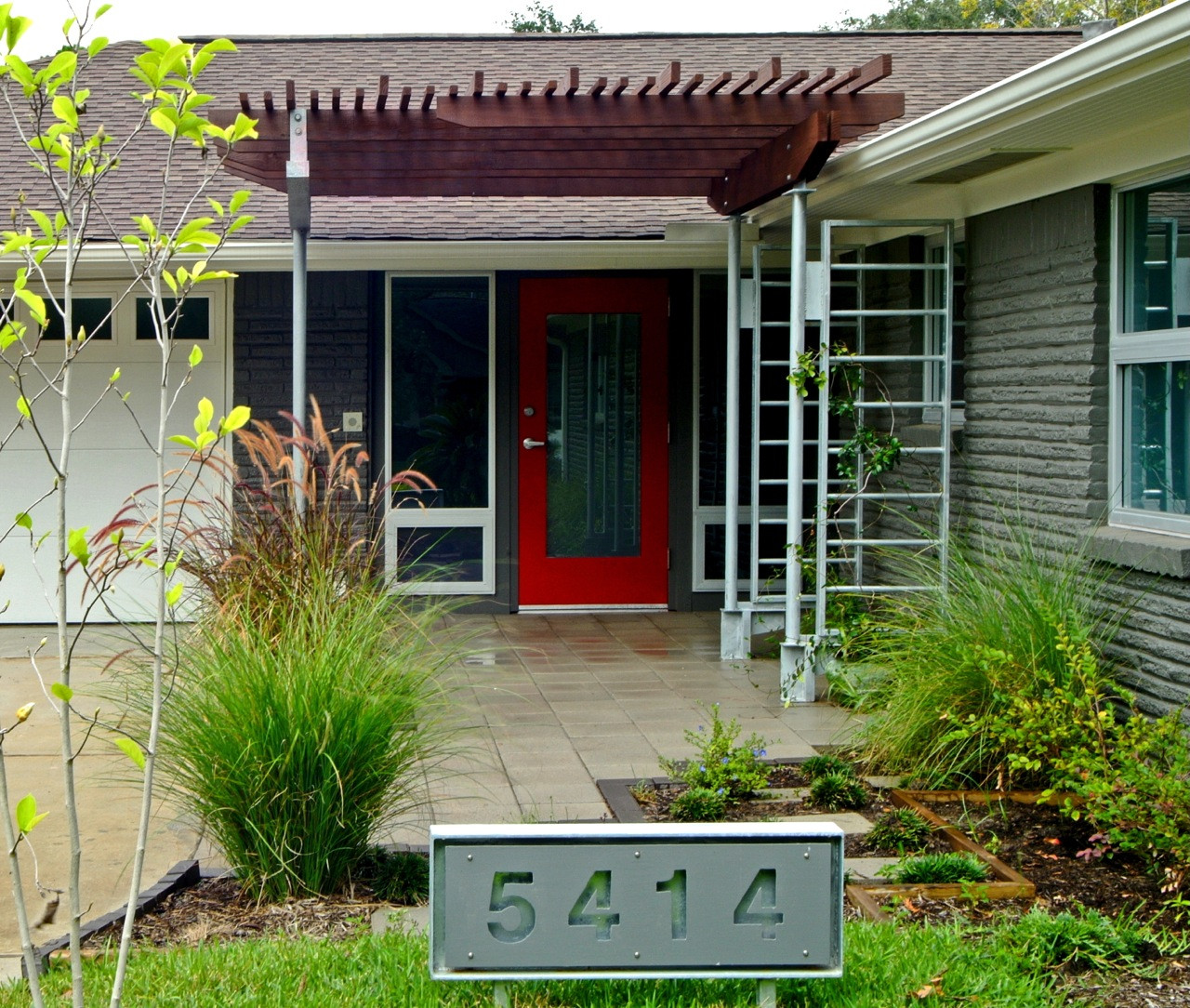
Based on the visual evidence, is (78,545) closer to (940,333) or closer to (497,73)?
(940,333)

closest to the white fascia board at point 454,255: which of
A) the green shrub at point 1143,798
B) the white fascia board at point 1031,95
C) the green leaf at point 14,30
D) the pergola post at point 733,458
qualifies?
the pergola post at point 733,458

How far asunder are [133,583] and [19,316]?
227cm

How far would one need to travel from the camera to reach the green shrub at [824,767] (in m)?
5.63

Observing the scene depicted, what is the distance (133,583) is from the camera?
10133mm

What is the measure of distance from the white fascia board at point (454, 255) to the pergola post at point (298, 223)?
162cm

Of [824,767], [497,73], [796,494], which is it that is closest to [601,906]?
[824,767]

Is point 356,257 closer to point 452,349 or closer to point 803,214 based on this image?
point 452,349

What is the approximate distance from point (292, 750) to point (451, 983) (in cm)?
94

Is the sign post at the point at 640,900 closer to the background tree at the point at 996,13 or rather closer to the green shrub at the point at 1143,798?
the green shrub at the point at 1143,798

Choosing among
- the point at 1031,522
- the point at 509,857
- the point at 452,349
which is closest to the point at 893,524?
the point at 1031,522

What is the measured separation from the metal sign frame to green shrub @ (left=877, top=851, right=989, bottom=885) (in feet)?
3.36

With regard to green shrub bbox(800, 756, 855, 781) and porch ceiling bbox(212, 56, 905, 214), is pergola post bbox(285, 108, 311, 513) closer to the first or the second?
porch ceiling bbox(212, 56, 905, 214)

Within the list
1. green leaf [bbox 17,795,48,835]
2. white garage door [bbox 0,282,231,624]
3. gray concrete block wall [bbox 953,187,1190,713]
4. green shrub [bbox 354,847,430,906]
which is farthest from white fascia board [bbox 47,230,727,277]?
green leaf [bbox 17,795,48,835]

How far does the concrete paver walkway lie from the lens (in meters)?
5.22
